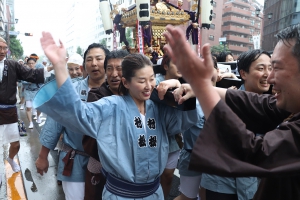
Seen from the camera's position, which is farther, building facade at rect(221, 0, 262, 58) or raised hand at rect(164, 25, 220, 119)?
building facade at rect(221, 0, 262, 58)

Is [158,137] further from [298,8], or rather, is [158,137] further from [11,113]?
[298,8]

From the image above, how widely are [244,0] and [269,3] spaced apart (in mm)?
21521

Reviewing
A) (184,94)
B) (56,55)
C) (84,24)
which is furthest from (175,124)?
(84,24)

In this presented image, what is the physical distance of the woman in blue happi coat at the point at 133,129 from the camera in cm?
175

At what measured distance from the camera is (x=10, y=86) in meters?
3.88

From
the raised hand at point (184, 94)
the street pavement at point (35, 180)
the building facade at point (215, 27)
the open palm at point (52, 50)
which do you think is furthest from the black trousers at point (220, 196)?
the building facade at point (215, 27)

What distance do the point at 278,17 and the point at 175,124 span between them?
111ft

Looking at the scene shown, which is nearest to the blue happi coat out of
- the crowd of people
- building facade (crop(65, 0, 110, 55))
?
the crowd of people

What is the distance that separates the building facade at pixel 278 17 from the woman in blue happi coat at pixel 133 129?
2440 cm

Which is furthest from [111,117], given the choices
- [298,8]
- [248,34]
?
[248,34]

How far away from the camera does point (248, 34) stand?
5356 cm

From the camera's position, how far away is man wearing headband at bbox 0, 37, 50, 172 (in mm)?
3723

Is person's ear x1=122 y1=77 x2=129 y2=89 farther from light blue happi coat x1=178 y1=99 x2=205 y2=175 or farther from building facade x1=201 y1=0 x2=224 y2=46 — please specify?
building facade x1=201 y1=0 x2=224 y2=46

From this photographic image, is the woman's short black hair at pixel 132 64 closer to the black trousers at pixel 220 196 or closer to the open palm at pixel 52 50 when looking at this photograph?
the open palm at pixel 52 50
